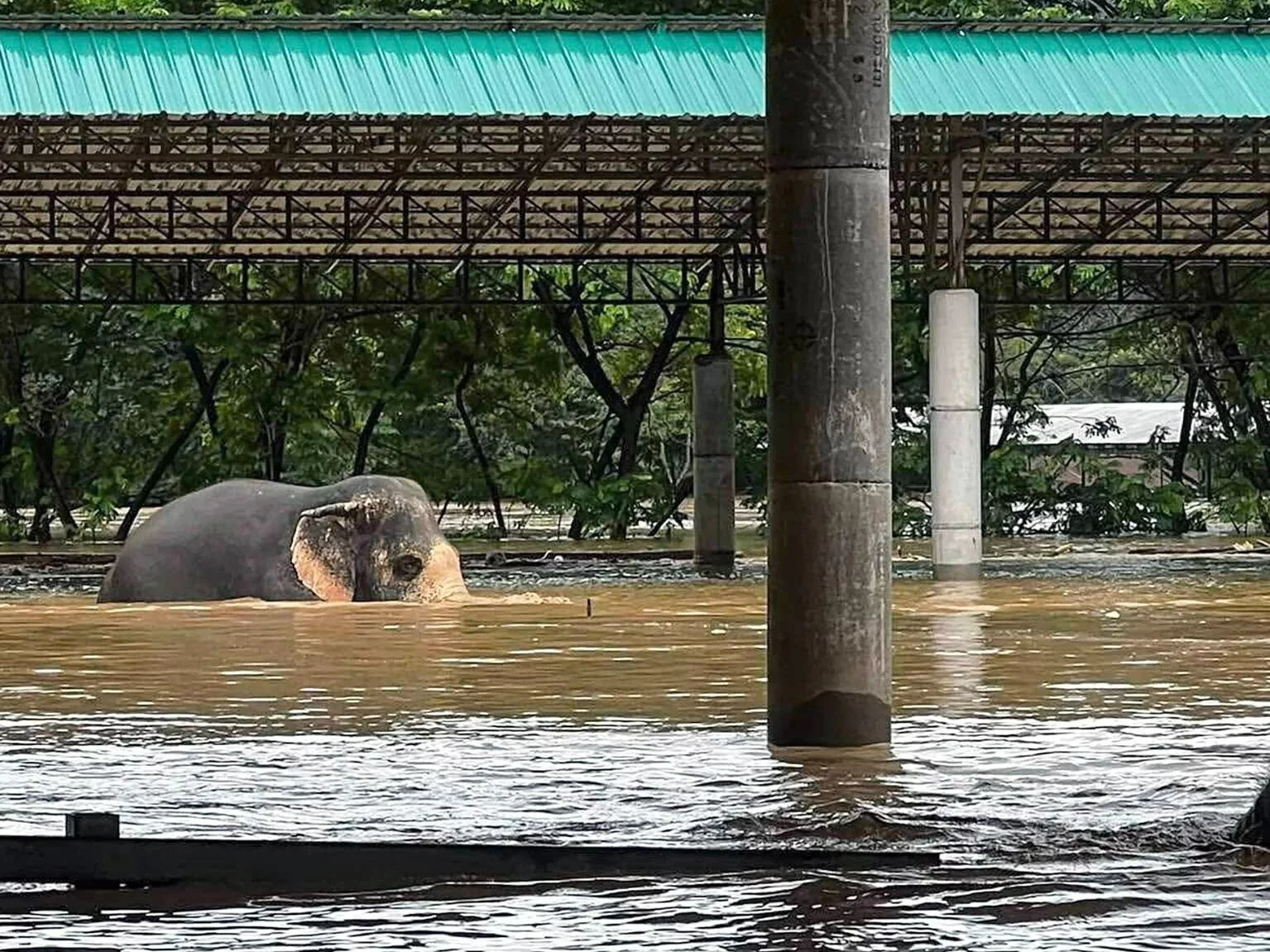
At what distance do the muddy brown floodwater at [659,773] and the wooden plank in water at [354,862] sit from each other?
0.13 metres

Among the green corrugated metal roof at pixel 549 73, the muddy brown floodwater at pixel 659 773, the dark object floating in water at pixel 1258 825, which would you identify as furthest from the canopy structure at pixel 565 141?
the dark object floating in water at pixel 1258 825

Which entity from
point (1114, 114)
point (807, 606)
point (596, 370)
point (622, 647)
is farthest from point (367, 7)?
point (807, 606)

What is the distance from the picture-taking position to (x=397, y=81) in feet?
97.5

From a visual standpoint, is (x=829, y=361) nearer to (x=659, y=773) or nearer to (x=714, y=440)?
(x=659, y=773)

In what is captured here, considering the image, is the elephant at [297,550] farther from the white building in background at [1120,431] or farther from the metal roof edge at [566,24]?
the white building in background at [1120,431]

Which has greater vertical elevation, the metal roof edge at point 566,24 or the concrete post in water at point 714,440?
the metal roof edge at point 566,24

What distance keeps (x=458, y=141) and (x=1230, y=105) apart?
8.98 meters

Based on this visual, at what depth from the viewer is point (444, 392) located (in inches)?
1879

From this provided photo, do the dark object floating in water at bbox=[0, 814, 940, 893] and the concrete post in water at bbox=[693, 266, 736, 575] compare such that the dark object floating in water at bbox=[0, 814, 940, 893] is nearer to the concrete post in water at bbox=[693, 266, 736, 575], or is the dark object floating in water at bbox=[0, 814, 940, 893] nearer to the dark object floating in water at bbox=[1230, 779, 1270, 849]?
the dark object floating in water at bbox=[1230, 779, 1270, 849]

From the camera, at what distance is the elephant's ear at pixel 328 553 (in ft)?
79.9

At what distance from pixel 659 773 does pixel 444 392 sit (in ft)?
122

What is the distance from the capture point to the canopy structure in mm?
29375

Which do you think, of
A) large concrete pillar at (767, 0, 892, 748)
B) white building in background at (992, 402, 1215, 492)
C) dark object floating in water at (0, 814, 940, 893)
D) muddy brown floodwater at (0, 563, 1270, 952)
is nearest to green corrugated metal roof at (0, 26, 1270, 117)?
muddy brown floodwater at (0, 563, 1270, 952)

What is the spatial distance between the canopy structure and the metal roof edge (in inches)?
1.8
